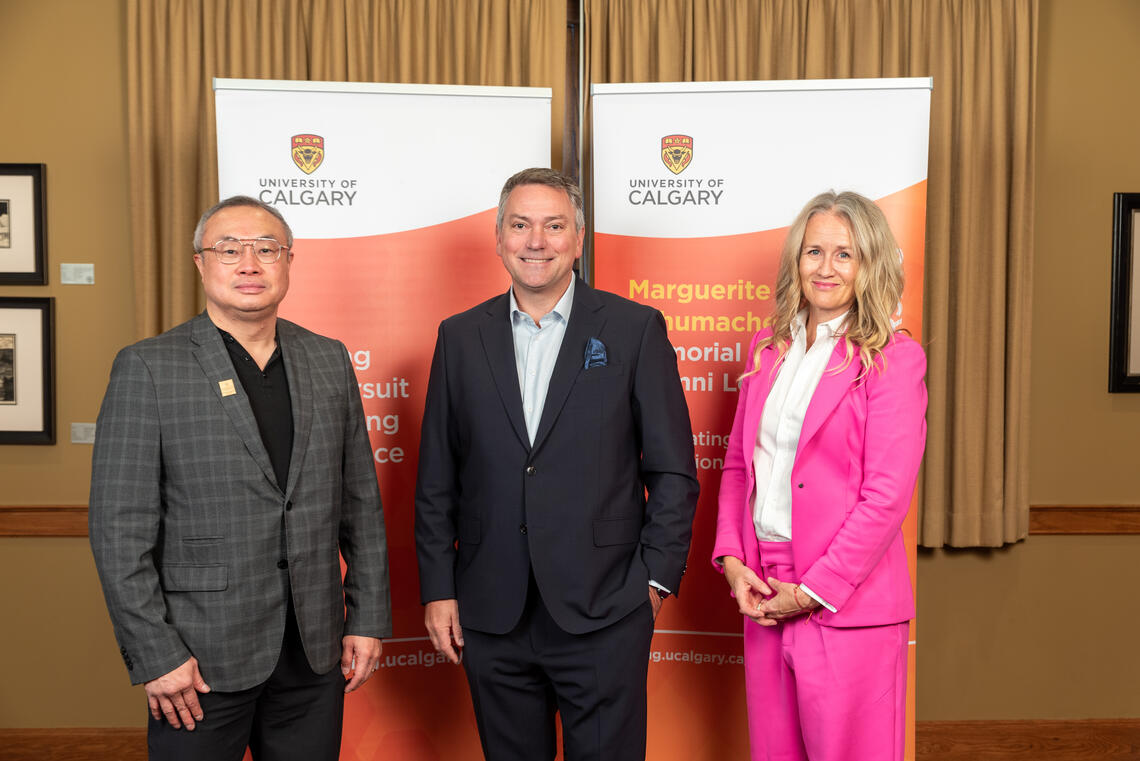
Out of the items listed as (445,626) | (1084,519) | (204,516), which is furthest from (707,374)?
(1084,519)

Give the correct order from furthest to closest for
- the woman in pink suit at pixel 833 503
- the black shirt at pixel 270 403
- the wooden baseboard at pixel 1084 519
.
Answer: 1. the wooden baseboard at pixel 1084 519
2. the woman in pink suit at pixel 833 503
3. the black shirt at pixel 270 403

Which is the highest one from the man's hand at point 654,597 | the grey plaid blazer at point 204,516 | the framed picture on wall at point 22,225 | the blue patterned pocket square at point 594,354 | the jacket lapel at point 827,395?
the framed picture on wall at point 22,225

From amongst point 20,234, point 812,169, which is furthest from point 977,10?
point 20,234

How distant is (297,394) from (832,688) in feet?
4.62

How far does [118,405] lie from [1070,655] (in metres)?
3.89

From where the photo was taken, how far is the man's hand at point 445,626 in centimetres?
195

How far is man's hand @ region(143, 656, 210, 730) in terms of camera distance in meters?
1.57

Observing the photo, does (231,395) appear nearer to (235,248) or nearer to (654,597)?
(235,248)

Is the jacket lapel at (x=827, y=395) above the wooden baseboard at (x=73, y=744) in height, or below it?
above

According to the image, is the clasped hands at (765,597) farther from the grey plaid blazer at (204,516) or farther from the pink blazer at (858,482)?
the grey plaid blazer at (204,516)

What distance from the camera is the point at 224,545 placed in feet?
5.36

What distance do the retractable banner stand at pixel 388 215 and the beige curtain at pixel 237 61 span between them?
778 mm

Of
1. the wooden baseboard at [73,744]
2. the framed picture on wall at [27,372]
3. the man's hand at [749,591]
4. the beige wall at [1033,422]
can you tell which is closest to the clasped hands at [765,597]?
the man's hand at [749,591]

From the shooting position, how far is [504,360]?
1940 millimetres
